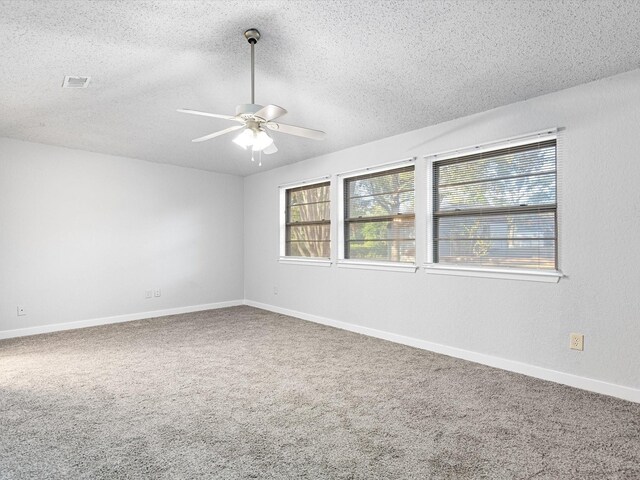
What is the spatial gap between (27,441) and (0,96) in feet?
9.19

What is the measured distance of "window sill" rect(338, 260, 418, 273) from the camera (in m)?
4.24

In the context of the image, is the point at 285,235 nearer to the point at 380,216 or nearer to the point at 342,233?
the point at 342,233

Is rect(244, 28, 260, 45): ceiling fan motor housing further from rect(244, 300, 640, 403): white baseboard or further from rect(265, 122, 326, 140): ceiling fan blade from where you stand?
rect(244, 300, 640, 403): white baseboard

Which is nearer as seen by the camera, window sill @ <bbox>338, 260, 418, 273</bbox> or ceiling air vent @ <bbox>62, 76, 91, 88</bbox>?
ceiling air vent @ <bbox>62, 76, 91, 88</bbox>

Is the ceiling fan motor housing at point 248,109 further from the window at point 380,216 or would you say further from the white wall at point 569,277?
the window at point 380,216

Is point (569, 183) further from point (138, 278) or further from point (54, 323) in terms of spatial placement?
point (54, 323)

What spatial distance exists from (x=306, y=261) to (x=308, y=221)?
0.60 metres

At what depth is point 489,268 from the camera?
3.60 metres

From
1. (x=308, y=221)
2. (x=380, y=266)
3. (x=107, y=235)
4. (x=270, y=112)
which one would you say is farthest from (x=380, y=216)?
(x=107, y=235)

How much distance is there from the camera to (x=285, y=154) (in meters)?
5.29

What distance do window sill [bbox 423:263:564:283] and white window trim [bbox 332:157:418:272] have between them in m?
0.27

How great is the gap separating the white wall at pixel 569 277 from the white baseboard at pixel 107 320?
3078mm

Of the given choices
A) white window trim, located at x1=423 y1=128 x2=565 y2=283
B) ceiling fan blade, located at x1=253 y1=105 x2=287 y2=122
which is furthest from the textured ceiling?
ceiling fan blade, located at x1=253 y1=105 x2=287 y2=122

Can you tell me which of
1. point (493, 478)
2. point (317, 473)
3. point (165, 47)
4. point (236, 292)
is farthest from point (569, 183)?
point (236, 292)
